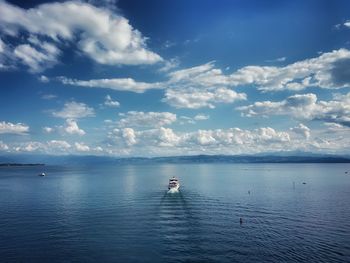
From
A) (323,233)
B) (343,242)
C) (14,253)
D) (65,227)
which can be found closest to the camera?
(14,253)

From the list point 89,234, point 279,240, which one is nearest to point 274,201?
point 279,240

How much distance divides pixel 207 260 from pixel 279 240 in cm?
2011

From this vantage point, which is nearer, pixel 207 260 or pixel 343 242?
pixel 207 260

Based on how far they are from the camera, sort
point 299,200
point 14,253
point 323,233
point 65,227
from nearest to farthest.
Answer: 1. point 14,253
2. point 323,233
3. point 65,227
4. point 299,200

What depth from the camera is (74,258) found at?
187 feet

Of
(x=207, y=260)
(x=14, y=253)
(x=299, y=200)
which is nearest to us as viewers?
(x=207, y=260)

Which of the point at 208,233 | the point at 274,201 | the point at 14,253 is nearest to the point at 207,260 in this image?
the point at 208,233

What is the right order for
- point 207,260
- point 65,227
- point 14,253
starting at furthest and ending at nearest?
point 65,227 → point 14,253 → point 207,260

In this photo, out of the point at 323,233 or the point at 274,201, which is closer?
the point at 323,233

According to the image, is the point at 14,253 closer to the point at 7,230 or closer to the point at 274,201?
the point at 7,230

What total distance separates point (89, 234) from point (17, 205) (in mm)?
57957

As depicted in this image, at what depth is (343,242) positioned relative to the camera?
6550 centimetres

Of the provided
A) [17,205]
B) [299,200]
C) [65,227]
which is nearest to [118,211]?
[65,227]

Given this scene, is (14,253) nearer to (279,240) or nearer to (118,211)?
(118,211)
